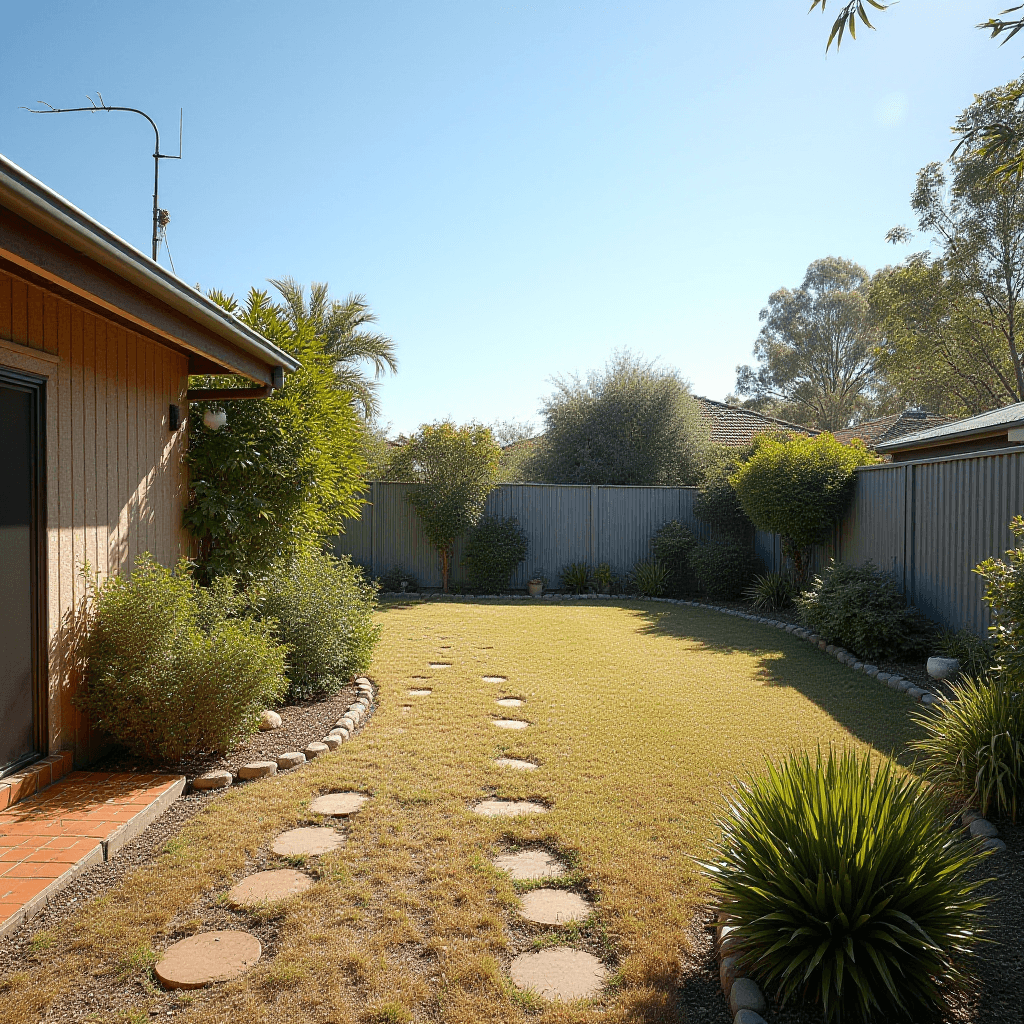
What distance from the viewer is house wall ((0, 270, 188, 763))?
11.3ft

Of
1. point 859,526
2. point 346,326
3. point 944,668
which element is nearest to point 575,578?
point 859,526

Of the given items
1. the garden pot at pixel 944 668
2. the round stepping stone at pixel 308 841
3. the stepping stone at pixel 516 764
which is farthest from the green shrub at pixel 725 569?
the round stepping stone at pixel 308 841

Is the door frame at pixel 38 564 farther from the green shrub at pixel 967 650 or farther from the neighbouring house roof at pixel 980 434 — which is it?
the neighbouring house roof at pixel 980 434

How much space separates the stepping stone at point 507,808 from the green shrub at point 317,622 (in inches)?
83.0

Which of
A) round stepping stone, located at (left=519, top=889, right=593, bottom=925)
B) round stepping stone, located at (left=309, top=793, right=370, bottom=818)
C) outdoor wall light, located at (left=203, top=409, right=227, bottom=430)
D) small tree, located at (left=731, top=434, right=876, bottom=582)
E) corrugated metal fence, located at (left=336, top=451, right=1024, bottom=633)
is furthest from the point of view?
small tree, located at (left=731, top=434, right=876, bottom=582)

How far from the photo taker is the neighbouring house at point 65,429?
2926 millimetres

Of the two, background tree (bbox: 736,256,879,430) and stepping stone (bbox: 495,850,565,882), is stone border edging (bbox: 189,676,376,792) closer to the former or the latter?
stepping stone (bbox: 495,850,565,882)

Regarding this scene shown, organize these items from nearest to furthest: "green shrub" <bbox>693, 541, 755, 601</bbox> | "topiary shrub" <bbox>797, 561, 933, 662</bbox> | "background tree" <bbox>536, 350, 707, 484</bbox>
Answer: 1. "topiary shrub" <bbox>797, 561, 933, 662</bbox>
2. "green shrub" <bbox>693, 541, 755, 601</bbox>
3. "background tree" <bbox>536, 350, 707, 484</bbox>

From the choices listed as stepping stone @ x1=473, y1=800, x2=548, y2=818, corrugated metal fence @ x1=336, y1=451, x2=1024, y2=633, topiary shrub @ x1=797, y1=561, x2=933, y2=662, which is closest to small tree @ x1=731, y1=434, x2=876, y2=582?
corrugated metal fence @ x1=336, y1=451, x2=1024, y2=633

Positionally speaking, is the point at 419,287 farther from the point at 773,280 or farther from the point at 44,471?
the point at 773,280

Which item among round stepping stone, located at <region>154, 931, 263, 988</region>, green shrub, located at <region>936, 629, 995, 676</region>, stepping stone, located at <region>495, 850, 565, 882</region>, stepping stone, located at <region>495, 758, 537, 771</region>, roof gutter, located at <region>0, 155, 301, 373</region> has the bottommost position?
stepping stone, located at <region>495, 758, 537, 771</region>

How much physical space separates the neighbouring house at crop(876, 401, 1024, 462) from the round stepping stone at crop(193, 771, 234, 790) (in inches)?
282

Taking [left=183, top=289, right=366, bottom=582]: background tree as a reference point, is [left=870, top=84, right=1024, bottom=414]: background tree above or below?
above

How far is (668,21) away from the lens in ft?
22.0
